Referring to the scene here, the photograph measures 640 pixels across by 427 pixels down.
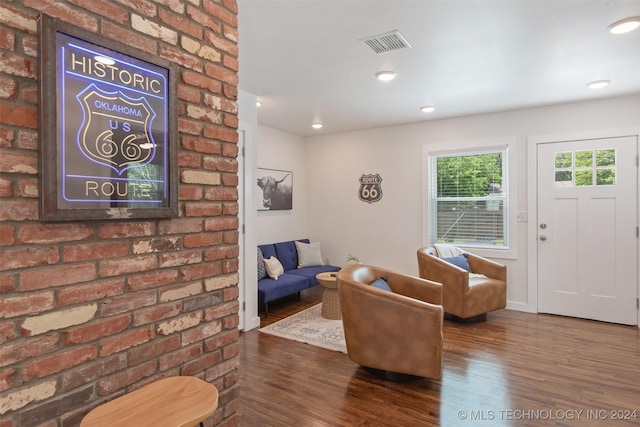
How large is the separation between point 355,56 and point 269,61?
0.69 meters

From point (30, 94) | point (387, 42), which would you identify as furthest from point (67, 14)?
point (387, 42)

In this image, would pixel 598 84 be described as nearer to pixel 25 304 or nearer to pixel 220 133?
pixel 220 133

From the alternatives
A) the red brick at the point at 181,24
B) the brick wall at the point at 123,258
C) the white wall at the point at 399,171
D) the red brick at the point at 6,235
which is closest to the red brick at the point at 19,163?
the brick wall at the point at 123,258

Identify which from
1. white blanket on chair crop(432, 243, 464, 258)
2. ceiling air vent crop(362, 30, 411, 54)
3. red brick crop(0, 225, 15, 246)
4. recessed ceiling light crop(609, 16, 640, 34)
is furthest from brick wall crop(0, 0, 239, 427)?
white blanket on chair crop(432, 243, 464, 258)

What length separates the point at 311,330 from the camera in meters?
3.71

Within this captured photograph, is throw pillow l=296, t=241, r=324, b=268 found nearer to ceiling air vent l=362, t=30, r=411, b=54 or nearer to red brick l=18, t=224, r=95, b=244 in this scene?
ceiling air vent l=362, t=30, r=411, b=54

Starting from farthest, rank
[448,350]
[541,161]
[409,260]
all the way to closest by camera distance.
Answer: [409,260], [541,161], [448,350]

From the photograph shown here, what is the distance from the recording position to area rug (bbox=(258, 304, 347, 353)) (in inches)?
133

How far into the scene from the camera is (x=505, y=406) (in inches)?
91.2

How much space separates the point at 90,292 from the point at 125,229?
0.74 ft

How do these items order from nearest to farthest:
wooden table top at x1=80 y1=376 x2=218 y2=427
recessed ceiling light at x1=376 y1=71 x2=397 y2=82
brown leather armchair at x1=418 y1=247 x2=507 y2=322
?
wooden table top at x1=80 y1=376 x2=218 y2=427
recessed ceiling light at x1=376 y1=71 x2=397 y2=82
brown leather armchair at x1=418 y1=247 x2=507 y2=322

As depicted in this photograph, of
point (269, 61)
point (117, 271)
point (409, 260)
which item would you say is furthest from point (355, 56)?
point (409, 260)

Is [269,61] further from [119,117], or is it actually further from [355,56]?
[119,117]

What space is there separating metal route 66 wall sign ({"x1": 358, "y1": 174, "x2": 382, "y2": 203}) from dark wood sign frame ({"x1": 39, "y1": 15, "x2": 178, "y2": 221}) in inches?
Answer: 168
